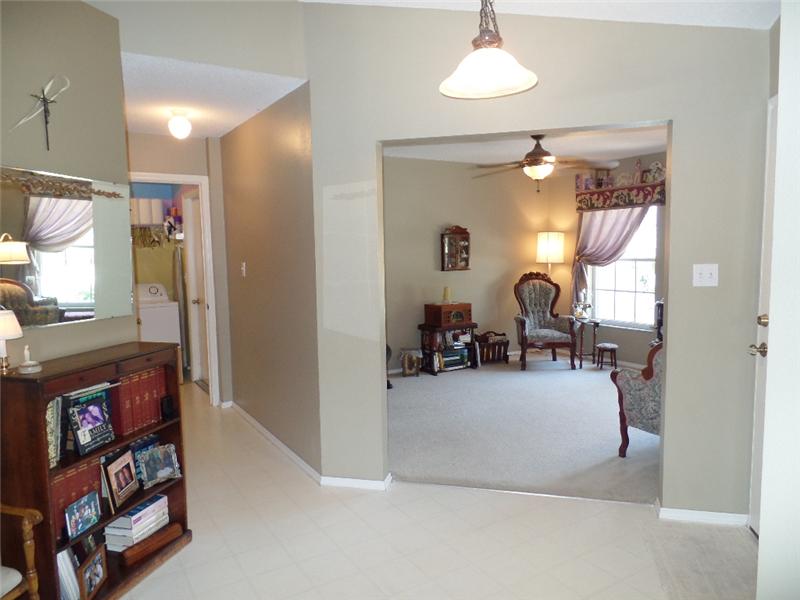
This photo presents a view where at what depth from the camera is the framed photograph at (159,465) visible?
264 centimetres

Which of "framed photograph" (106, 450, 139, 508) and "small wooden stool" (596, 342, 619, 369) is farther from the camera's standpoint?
"small wooden stool" (596, 342, 619, 369)

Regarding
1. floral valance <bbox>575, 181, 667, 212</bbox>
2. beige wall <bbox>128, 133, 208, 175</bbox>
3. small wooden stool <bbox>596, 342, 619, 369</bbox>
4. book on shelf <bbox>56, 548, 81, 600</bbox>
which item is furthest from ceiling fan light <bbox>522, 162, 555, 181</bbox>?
book on shelf <bbox>56, 548, 81, 600</bbox>

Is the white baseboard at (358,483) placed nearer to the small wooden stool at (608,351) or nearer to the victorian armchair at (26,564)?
the victorian armchair at (26,564)

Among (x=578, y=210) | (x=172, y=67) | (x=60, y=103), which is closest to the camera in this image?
(x=60, y=103)

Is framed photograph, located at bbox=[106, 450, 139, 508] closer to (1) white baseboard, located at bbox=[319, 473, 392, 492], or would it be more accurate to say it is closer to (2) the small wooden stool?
(1) white baseboard, located at bbox=[319, 473, 392, 492]

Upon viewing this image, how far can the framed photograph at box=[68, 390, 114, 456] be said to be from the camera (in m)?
2.20

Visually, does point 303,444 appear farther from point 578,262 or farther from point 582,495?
point 578,262

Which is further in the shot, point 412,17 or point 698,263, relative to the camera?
point 412,17

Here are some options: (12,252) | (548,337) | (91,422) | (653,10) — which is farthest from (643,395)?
(12,252)

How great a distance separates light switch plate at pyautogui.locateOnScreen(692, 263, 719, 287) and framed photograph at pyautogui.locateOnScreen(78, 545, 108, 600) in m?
3.01

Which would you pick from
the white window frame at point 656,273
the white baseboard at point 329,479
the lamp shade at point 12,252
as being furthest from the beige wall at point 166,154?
the white window frame at point 656,273

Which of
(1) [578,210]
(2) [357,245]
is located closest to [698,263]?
(2) [357,245]

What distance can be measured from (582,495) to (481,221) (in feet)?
14.6

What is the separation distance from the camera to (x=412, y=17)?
9.88ft
